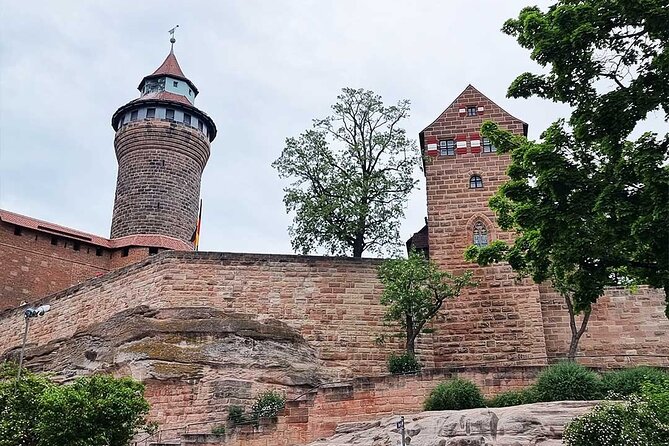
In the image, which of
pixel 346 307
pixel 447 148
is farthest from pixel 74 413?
pixel 447 148

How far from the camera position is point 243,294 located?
21.8m

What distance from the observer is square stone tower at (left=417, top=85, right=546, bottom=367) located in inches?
832

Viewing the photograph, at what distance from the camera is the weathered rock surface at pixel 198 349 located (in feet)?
65.3

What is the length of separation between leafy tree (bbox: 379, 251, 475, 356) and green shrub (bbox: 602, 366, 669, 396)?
5.08 m

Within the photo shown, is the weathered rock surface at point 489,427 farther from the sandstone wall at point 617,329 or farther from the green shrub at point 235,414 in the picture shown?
the sandstone wall at point 617,329

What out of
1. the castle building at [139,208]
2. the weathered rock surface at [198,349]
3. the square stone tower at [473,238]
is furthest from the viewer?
the castle building at [139,208]

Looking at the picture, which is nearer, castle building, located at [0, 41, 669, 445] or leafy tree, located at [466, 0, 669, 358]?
leafy tree, located at [466, 0, 669, 358]

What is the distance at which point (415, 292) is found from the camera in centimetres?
1992

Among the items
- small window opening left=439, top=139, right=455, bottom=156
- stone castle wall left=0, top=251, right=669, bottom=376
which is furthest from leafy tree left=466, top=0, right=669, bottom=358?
small window opening left=439, top=139, right=455, bottom=156

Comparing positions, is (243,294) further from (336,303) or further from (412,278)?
A: (412,278)

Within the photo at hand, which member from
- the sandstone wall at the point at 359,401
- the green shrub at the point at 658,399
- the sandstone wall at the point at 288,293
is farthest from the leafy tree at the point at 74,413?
the green shrub at the point at 658,399

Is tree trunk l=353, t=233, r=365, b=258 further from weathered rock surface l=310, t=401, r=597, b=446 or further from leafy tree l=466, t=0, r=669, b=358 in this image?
leafy tree l=466, t=0, r=669, b=358

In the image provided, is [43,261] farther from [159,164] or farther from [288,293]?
[288,293]

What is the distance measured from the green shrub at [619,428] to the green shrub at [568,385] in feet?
9.18
